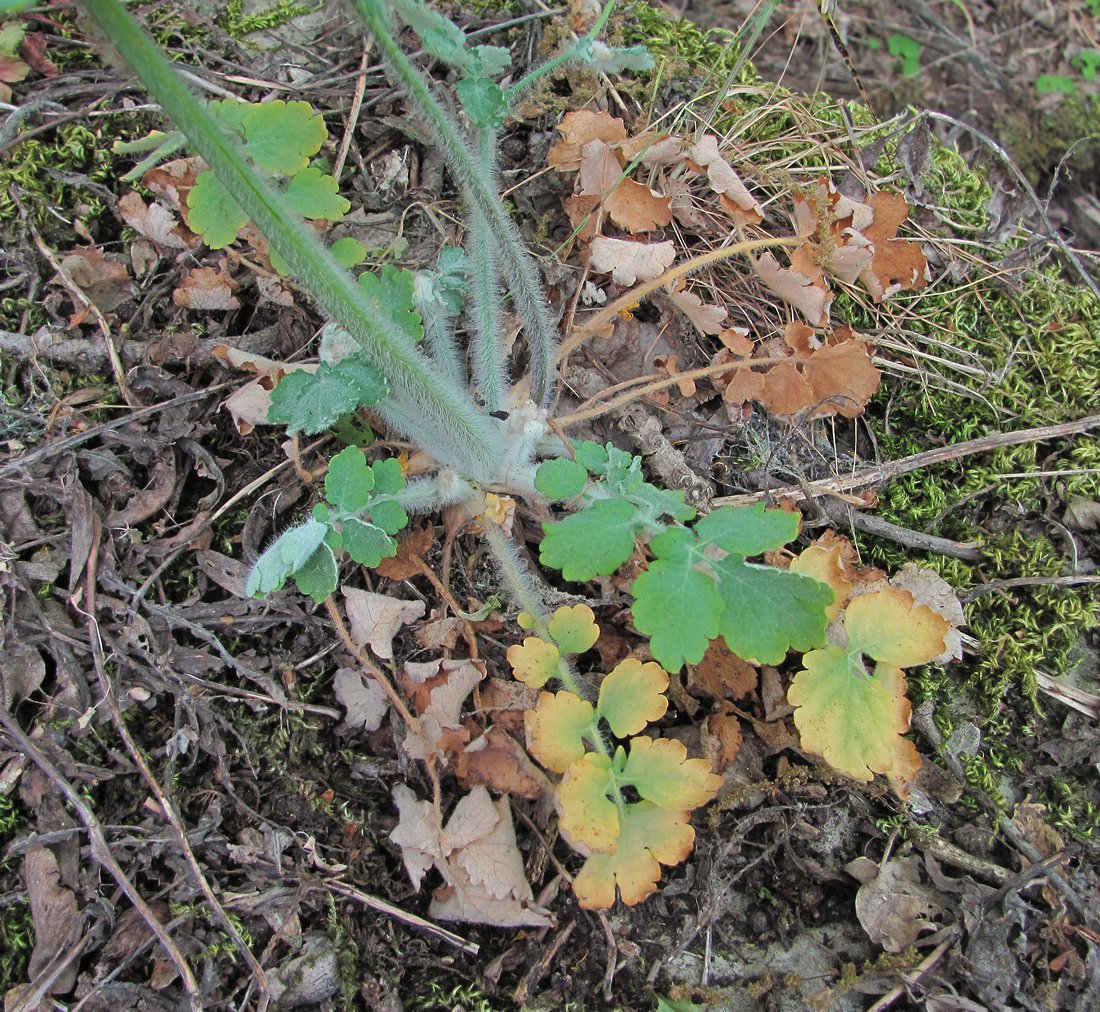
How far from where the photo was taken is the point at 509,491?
2.67 m

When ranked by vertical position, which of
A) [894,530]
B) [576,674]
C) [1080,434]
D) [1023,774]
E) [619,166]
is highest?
[619,166]

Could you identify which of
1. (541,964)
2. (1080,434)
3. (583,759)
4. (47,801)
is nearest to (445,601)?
(583,759)

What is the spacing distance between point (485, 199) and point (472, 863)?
187 centimetres

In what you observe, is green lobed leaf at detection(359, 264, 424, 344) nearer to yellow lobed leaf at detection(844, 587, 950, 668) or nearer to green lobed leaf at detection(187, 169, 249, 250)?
green lobed leaf at detection(187, 169, 249, 250)

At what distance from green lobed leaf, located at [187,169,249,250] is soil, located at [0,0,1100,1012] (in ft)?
1.03

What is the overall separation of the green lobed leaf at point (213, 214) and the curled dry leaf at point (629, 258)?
44.9 inches

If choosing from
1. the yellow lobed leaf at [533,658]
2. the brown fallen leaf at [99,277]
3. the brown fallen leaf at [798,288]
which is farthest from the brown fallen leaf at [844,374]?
the brown fallen leaf at [99,277]

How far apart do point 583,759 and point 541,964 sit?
2.13 ft

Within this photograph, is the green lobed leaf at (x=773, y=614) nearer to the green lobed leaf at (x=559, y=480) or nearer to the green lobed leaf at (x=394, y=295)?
the green lobed leaf at (x=559, y=480)

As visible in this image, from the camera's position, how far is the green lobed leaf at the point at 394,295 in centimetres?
255

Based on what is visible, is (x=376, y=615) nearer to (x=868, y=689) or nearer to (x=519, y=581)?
(x=519, y=581)

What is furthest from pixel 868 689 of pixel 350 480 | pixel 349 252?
pixel 349 252

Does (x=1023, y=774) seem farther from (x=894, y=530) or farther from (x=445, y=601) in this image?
(x=445, y=601)

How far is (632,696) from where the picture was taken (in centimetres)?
223
